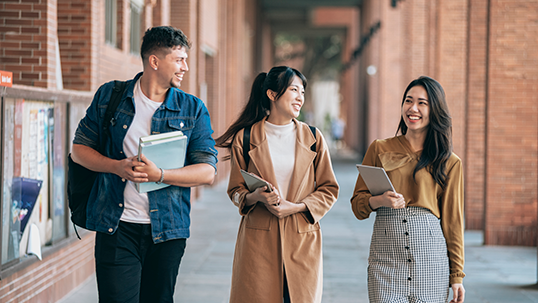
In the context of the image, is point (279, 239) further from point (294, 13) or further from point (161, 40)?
point (294, 13)

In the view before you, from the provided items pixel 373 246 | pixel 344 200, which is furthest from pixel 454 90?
pixel 373 246

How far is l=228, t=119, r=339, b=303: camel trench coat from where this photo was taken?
312 cm

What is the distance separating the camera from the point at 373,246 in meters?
3.16

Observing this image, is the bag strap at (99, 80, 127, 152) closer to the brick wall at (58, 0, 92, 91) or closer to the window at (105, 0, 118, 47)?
the brick wall at (58, 0, 92, 91)

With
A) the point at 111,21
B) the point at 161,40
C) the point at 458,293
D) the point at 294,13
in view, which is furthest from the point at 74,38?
the point at 294,13

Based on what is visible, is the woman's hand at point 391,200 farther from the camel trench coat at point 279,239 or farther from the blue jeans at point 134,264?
the blue jeans at point 134,264

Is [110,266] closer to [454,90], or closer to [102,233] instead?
[102,233]

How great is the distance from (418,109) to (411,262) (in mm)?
783

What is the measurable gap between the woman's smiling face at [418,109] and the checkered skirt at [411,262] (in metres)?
0.44

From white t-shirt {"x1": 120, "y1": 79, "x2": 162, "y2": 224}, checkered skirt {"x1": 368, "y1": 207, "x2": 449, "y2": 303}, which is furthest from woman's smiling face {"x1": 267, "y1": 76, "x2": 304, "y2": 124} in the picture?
checkered skirt {"x1": 368, "y1": 207, "x2": 449, "y2": 303}

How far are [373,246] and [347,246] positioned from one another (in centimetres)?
507

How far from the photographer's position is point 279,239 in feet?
10.3

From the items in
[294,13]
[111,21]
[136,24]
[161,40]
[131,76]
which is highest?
[294,13]

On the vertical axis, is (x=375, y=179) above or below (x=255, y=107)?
Answer: below
